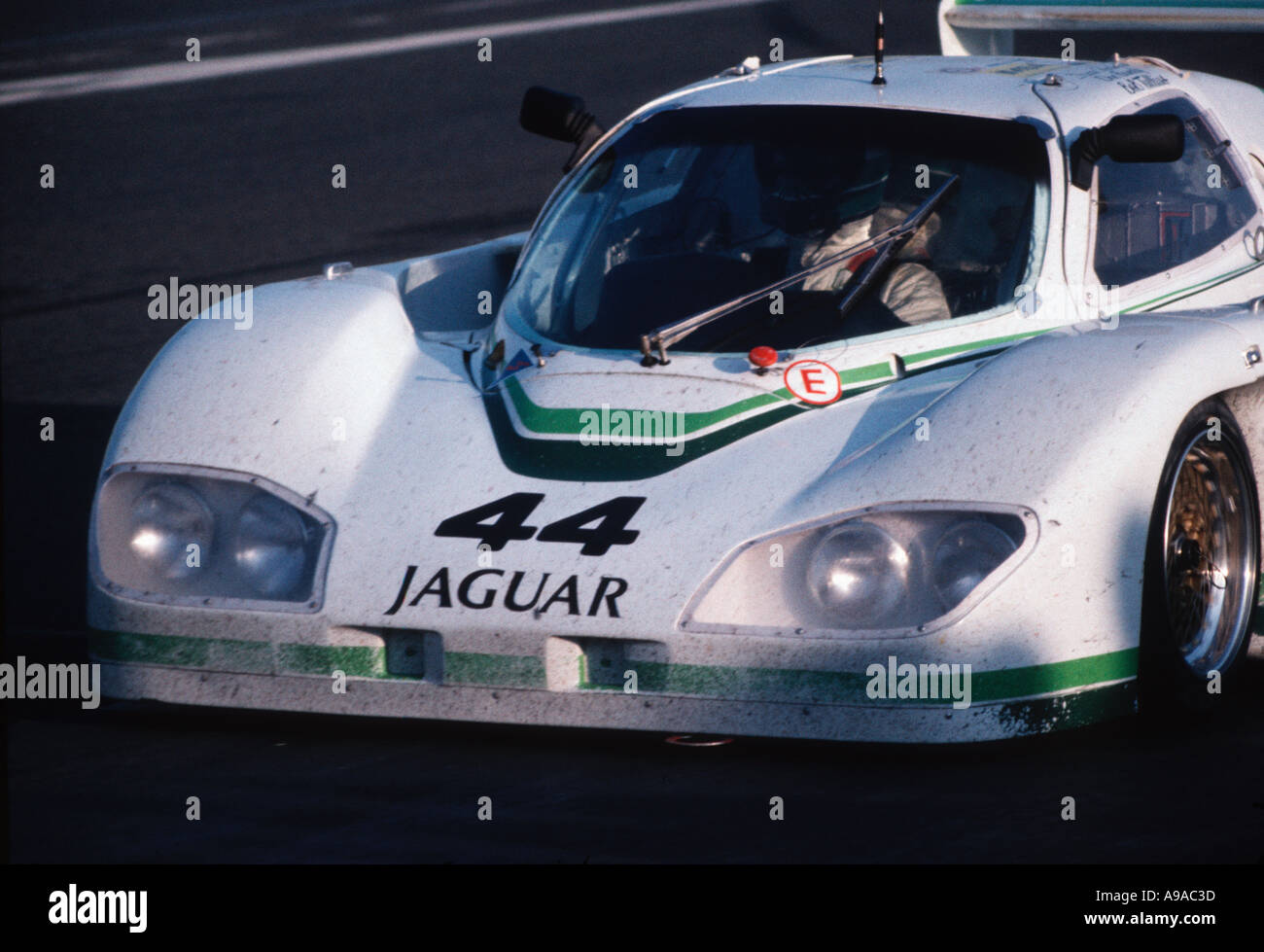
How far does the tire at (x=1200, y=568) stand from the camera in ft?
16.0

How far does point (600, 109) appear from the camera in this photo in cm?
1588

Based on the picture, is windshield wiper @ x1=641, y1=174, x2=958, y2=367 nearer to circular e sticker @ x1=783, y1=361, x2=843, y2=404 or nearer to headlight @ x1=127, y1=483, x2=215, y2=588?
circular e sticker @ x1=783, y1=361, x2=843, y2=404

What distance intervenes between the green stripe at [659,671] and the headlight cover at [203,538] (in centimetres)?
11

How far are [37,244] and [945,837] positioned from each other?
30.0 feet

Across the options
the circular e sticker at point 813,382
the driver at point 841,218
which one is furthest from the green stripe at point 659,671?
the driver at point 841,218

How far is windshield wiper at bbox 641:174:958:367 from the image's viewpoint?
5473 millimetres

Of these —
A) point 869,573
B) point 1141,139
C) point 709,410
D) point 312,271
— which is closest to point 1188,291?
point 1141,139

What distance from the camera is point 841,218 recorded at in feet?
19.3

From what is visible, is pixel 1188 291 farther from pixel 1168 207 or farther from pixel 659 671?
pixel 659 671

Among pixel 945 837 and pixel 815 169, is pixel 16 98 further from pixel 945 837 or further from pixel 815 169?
pixel 945 837

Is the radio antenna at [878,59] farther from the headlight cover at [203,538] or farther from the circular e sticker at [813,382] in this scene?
the headlight cover at [203,538]

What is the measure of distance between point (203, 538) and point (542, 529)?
0.86m

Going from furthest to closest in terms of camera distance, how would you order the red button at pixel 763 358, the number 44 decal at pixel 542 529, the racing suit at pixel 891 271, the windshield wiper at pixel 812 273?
the racing suit at pixel 891 271 < the windshield wiper at pixel 812 273 < the red button at pixel 763 358 < the number 44 decal at pixel 542 529
